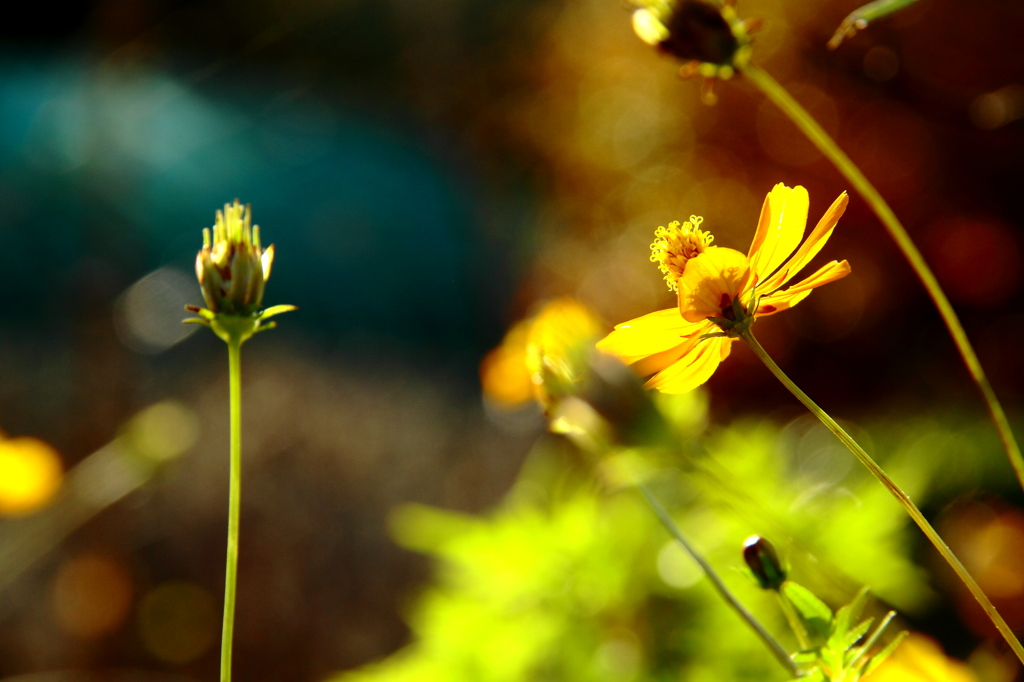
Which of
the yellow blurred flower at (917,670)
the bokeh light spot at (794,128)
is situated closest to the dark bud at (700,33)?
the yellow blurred flower at (917,670)

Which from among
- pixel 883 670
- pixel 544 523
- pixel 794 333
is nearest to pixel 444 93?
pixel 794 333

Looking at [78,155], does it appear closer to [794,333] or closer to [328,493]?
[328,493]

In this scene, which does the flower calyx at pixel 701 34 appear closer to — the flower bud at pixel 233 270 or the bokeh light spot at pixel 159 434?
the flower bud at pixel 233 270

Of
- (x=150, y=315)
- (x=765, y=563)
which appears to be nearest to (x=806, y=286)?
(x=765, y=563)

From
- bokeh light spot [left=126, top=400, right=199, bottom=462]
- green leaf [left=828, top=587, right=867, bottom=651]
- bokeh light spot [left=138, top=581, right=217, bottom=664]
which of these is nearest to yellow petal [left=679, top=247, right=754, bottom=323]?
green leaf [left=828, top=587, right=867, bottom=651]

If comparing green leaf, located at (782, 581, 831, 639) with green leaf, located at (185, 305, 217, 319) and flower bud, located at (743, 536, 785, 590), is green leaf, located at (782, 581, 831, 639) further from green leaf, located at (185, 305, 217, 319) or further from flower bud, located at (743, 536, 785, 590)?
green leaf, located at (185, 305, 217, 319)

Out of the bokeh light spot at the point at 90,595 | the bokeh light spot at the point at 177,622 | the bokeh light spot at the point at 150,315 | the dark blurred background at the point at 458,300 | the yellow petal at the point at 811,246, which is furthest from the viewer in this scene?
the bokeh light spot at the point at 150,315
